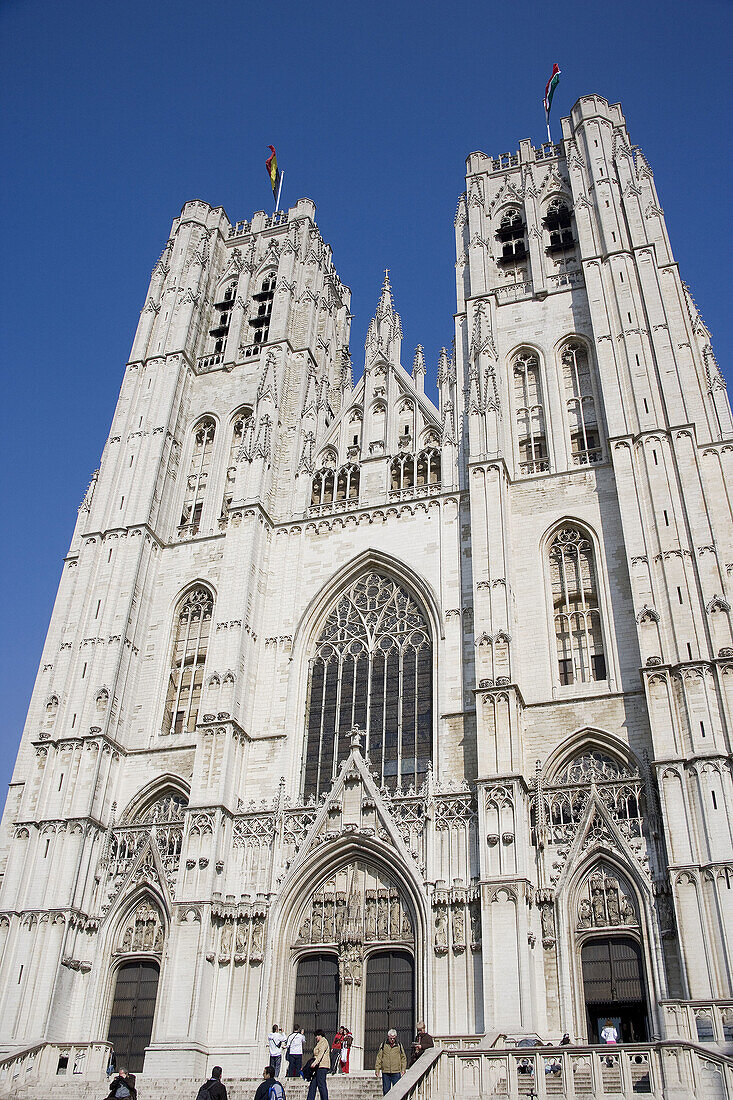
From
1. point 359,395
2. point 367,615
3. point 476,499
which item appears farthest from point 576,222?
point 367,615

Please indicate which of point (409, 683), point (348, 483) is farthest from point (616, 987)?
point (348, 483)

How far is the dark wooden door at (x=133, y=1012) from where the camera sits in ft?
72.7

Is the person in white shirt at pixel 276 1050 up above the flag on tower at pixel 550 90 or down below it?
below

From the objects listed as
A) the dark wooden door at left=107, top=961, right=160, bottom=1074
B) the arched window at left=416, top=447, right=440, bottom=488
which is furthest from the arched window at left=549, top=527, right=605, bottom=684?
the dark wooden door at left=107, top=961, right=160, bottom=1074

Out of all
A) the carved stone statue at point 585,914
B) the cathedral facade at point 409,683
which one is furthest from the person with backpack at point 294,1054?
the carved stone statue at point 585,914

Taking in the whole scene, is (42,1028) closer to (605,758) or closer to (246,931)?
(246,931)

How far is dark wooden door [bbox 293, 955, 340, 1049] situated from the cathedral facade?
7 cm

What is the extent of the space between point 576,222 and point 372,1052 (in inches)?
982

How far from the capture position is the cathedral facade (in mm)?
20281

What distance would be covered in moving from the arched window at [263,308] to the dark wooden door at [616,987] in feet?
78.6

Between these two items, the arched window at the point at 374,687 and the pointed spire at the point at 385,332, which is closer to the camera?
the arched window at the point at 374,687

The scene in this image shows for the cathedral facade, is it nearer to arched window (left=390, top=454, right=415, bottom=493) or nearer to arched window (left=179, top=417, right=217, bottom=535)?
arched window (left=179, top=417, right=217, bottom=535)

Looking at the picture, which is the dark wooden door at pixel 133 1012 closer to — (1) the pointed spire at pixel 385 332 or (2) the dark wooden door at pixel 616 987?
(2) the dark wooden door at pixel 616 987

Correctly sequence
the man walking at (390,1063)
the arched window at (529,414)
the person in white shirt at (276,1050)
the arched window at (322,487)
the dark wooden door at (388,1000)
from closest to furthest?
the man walking at (390,1063) < the person in white shirt at (276,1050) < the dark wooden door at (388,1000) < the arched window at (529,414) < the arched window at (322,487)
